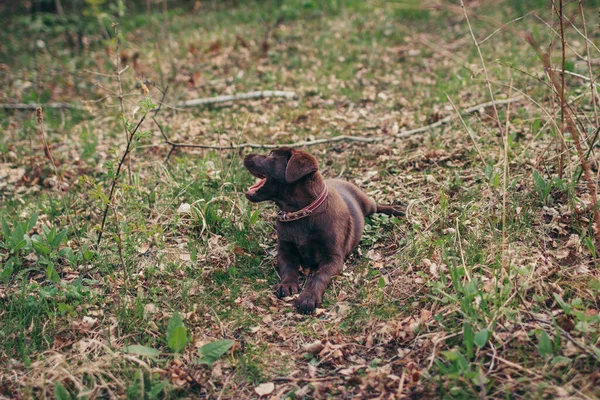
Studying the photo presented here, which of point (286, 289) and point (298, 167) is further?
point (286, 289)

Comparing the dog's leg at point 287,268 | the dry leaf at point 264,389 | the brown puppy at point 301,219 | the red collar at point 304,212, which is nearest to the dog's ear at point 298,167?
the brown puppy at point 301,219

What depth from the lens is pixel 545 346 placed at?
2.97m

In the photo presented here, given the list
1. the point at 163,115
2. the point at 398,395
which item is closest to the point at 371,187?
the point at 398,395

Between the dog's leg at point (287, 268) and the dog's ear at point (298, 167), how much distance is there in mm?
582

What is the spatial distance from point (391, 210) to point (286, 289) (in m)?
1.46

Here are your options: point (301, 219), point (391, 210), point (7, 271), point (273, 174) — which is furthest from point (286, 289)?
point (7, 271)

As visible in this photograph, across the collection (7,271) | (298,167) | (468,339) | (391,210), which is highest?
(298,167)

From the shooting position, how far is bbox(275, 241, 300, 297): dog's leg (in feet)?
13.5

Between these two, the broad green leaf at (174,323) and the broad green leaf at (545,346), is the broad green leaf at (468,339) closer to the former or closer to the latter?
the broad green leaf at (545,346)

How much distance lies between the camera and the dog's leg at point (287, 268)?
4.10 m

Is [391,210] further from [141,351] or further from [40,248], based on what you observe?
[40,248]

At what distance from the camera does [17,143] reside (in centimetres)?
684

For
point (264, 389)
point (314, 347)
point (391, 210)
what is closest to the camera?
point (264, 389)

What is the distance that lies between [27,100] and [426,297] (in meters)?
6.73
